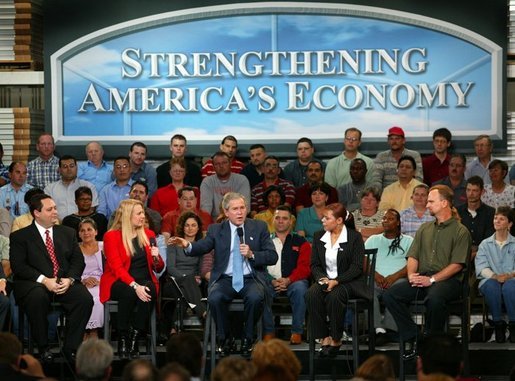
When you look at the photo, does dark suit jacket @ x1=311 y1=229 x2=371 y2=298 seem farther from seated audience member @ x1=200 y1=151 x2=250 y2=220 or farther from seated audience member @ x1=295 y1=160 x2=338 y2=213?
seated audience member @ x1=200 y1=151 x2=250 y2=220

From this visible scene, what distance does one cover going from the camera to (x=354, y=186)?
12516 millimetres

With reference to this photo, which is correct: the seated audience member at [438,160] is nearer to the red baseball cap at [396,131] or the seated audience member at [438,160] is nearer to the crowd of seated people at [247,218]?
the crowd of seated people at [247,218]

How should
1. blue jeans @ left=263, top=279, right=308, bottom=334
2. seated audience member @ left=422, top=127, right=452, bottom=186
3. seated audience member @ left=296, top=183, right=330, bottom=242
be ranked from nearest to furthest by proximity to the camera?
blue jeans @ left=263, top=279, right=308, bottom=334 < seated audience member @ left=296, top=183, right=330, bottom=242 < seated audience member @ left=422, top=127, right=452, bottom=186

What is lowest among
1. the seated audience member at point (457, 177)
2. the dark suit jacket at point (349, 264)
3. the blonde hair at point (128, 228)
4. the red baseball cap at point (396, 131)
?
the dark suit jacket at point (349, 264)

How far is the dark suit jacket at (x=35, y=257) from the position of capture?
10188mm

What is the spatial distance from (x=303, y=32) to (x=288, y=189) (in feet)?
6.26

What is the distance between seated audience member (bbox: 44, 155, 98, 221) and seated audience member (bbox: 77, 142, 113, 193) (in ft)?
1.30

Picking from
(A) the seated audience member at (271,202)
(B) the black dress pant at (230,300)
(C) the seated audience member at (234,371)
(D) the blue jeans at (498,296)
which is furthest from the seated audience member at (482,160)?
(C) the seated audience member at (234,371)

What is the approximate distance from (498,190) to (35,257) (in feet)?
14.8

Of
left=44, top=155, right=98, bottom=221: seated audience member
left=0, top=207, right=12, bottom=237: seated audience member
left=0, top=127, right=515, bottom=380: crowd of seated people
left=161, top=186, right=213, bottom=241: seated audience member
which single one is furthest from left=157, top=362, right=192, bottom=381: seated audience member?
left=44, top=155, right=98, bottom=221: seated audience member

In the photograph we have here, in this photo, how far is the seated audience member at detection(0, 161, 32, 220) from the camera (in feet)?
40.9

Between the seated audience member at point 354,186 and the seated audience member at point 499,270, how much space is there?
6.04 ft

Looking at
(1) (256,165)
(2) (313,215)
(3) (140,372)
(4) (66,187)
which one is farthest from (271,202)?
(3) (140,372)

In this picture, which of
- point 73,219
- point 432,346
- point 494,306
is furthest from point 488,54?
point 432,346
